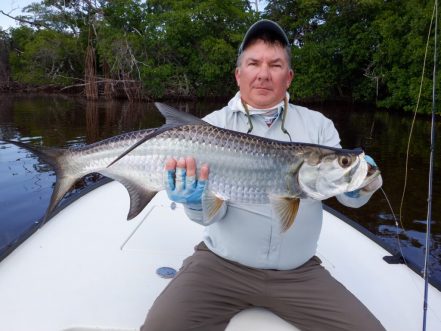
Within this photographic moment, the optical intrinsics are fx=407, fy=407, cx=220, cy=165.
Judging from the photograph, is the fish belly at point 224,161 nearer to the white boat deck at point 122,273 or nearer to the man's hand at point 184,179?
the man's hand at point 184,179

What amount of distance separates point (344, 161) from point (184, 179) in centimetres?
109

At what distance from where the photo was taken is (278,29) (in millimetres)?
3541

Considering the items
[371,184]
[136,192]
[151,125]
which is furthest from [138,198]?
[151,125]

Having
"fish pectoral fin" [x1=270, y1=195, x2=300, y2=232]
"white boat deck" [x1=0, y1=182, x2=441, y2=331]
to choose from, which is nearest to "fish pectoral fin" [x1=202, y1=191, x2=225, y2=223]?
"fish pectoral fin" [x1=270, y1=195, x2=300, y2=232]

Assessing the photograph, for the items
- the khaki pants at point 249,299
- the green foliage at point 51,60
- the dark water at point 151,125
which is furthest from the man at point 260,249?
the green foliage at point 51,60

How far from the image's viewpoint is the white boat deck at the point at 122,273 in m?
2.97

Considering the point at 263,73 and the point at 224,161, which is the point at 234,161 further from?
the point at 263,73

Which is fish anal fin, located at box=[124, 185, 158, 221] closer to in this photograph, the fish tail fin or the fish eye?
the fish tail fin

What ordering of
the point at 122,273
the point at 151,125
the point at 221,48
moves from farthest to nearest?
1. the point at 221,48
2. the point at 151,125
3. the point at 122,273

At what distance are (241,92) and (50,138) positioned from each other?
13.8m

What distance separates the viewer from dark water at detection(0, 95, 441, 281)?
25.0 ft

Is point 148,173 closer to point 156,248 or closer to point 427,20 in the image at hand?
point 156,248

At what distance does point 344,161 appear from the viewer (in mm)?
2709

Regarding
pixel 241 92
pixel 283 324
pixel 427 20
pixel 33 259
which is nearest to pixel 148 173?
pixel 241 92
